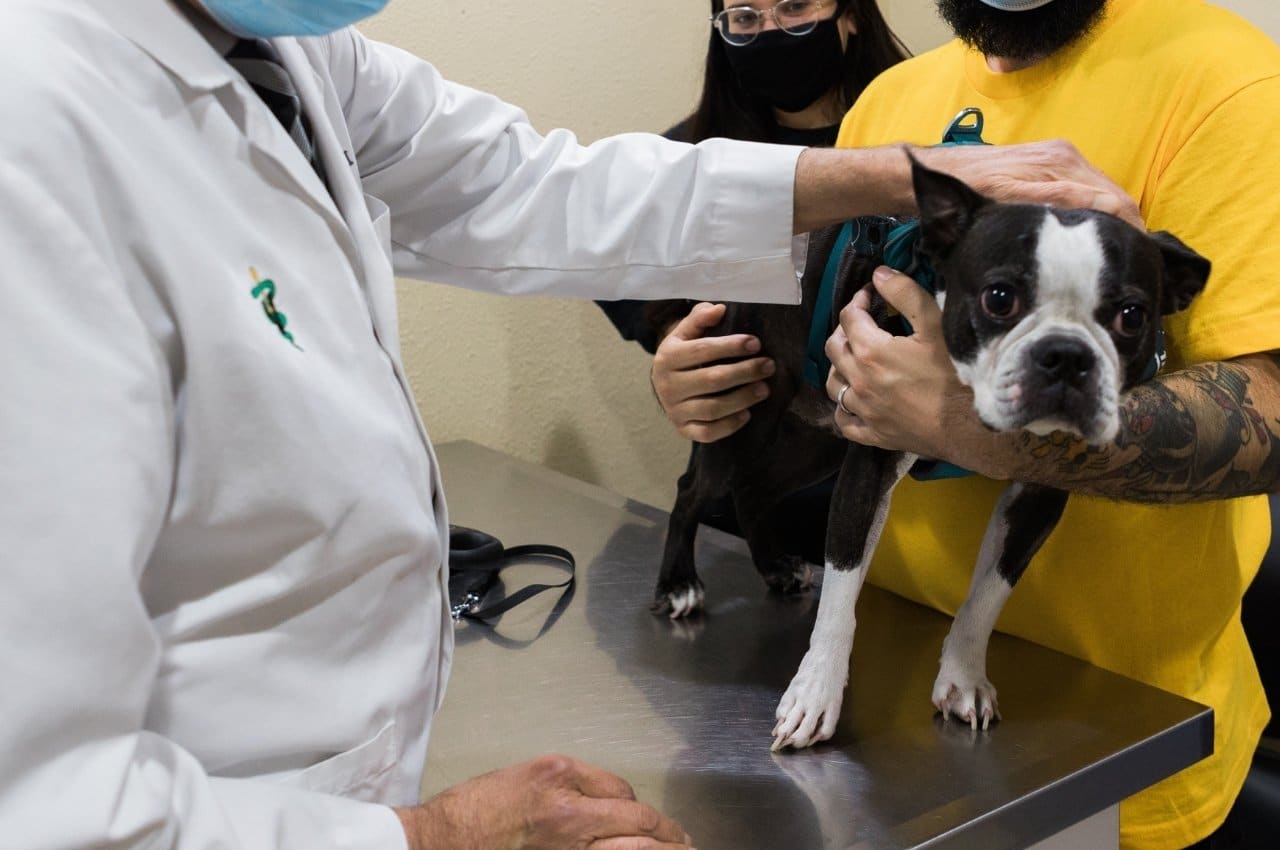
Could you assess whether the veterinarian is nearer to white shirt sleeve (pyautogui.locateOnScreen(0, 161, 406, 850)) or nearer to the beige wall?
white shirt sleeve (pyautogui.locateOnScreen(0, 161, 406, 850))

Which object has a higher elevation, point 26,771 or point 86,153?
point 86,153

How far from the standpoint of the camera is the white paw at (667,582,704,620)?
134cm

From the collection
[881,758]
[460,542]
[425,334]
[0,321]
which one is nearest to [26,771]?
[0,321]

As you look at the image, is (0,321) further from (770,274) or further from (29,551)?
(770,274)

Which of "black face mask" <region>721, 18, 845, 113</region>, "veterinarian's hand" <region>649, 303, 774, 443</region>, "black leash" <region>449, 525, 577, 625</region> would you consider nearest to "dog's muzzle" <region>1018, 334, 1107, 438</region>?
"veterinarian's hand" <region>649, 303, 774, 443</region>

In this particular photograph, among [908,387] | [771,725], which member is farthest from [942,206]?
[771,725]

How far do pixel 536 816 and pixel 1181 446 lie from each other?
619mm

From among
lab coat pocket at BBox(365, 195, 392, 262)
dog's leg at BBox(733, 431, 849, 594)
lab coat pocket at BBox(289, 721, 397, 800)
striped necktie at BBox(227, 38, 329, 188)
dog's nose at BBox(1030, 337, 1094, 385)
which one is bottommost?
dog's leg at BBox(733, 431, 849, 594)

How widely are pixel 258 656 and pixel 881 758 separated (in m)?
0.59

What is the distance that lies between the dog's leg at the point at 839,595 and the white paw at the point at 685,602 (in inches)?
9.8

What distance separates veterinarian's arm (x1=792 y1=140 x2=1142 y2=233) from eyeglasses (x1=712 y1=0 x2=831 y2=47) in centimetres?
75

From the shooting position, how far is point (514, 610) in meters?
1.39

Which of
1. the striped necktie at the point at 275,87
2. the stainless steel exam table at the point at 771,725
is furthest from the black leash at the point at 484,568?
the striped necktie at the point at 275,87

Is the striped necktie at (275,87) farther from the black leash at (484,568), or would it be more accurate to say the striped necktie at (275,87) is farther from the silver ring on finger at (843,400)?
the black leash at (484,568)
